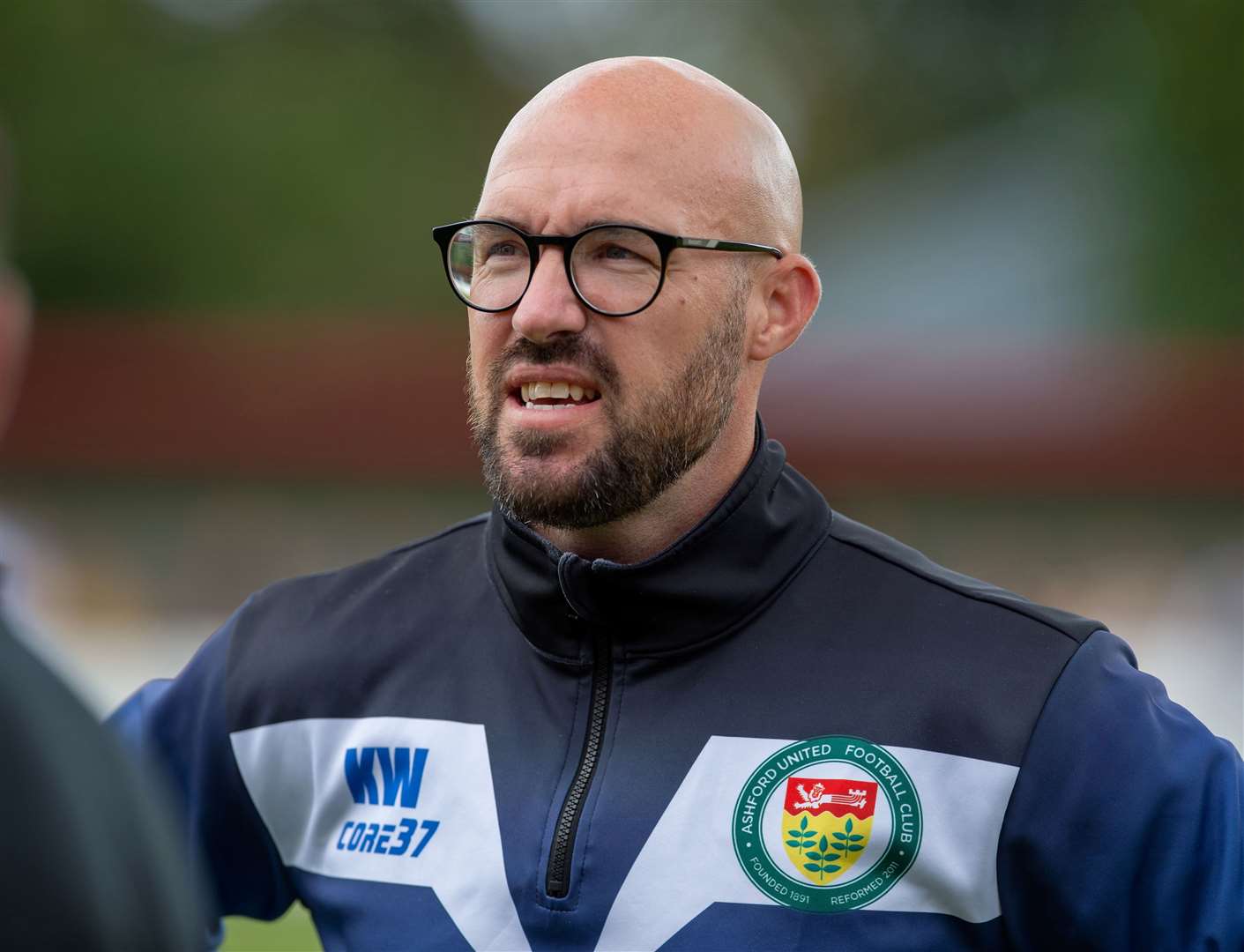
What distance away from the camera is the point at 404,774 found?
2.20 meters

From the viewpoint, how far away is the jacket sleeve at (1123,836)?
1.87m

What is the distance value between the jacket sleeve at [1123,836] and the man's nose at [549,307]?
0.81 meters

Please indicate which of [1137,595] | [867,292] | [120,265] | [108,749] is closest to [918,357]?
[1137,595]

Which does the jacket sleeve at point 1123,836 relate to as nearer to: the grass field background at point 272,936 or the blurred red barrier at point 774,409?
the grass field background at point 272,936

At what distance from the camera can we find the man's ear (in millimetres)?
2385

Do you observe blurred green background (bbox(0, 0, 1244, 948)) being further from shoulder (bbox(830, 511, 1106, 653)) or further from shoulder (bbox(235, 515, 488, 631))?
shoulder (bbox(830, 511, 1106, 653))

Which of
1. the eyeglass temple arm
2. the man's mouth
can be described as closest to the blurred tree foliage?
the eyeglass temple arm

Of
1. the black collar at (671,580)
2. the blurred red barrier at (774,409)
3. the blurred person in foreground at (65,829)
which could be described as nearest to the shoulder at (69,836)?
the blurred person in foreground at (65,829)

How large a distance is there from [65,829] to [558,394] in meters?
1.22

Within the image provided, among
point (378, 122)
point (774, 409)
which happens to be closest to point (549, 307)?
point (774, 409)

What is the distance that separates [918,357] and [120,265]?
10286 millimetres

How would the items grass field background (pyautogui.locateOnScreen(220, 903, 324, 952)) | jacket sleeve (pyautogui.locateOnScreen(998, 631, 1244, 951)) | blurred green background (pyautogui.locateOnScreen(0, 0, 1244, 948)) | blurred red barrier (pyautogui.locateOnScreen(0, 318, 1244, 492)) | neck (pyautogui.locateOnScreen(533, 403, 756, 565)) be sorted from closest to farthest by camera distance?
jacket sleeve (pyautogui.locateOnScreen(998, 631, 1244, 951))
neck (pyautogui.locateOnScreen(533, 403, 756, 565))
grass field background (pyautogui.locateOnScreen(220, 903, 324, 952))
blurred green background (pyautogui.locateOnScreen(0, 0, 1244, 948))
blurred red barrier (pyautogui.locateOnScreen(0, 318, 1244, 492))

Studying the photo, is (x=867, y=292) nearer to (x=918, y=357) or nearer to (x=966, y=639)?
(x=918, y=357)

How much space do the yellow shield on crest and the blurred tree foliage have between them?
16.6 metres
